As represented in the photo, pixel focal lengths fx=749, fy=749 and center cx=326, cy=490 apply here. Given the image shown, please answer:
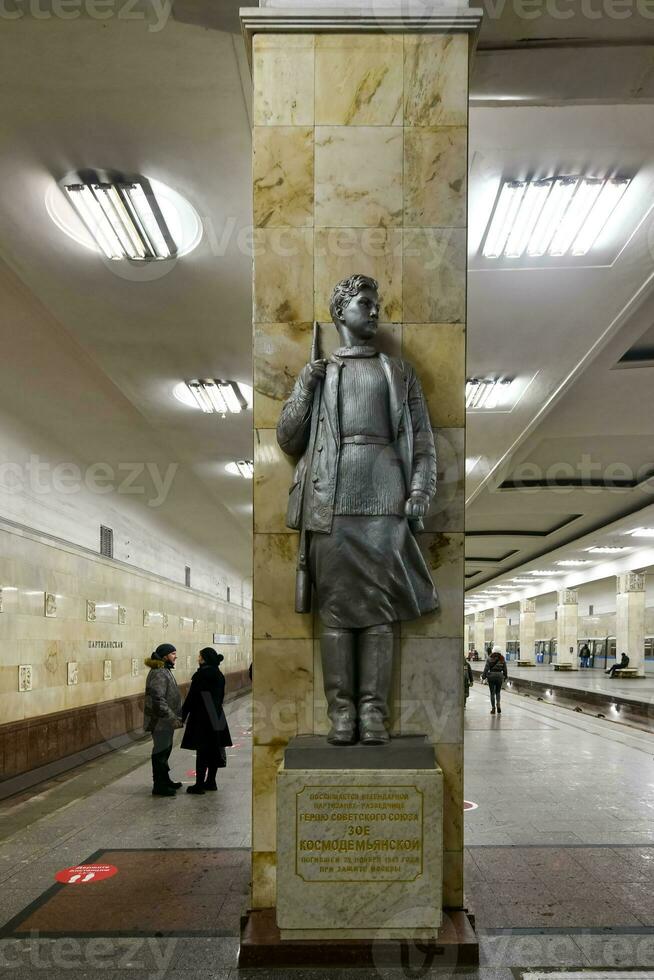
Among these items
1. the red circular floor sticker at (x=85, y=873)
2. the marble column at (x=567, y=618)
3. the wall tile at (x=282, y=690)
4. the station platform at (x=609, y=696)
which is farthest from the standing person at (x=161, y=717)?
the marble column at (x=567, y=618)

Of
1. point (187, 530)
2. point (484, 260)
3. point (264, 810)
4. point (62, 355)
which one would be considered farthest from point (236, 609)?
point (264, 810)

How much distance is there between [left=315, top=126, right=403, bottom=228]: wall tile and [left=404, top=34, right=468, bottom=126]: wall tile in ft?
0.60

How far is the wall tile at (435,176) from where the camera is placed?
161 inches

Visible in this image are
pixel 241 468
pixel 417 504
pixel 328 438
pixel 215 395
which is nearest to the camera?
pixel 417 504

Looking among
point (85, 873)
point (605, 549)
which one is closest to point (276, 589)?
point (85, 873)

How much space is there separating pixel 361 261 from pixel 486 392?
21.6 feet

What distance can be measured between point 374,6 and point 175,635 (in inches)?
659

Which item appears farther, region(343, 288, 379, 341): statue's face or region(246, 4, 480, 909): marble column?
region(246, 4, 480, 909): marble column

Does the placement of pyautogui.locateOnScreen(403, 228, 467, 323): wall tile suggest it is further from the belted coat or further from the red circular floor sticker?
the red circular floor sticker

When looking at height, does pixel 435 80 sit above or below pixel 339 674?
above

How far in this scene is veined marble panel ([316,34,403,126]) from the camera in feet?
13.5

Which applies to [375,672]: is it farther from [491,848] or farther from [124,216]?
[124,216]

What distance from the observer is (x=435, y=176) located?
4.11 meters

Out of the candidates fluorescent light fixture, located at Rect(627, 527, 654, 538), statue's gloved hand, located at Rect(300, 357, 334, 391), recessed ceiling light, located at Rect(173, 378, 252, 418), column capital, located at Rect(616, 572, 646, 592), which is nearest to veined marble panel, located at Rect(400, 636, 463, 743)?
statue's gloved hand, located at Rect(300, 357, 334, 391)
